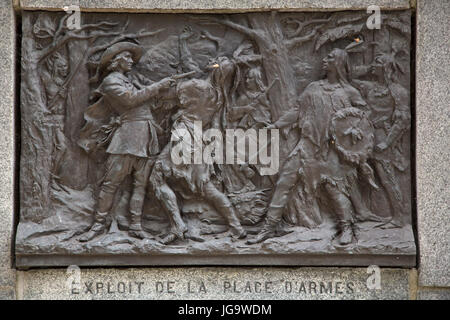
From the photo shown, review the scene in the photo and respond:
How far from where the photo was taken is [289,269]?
616cm

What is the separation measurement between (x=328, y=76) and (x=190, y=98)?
1225 mm

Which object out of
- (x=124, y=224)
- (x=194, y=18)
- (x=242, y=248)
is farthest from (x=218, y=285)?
(x=194, y=18)

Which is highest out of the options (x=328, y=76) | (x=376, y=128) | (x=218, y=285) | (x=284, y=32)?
(x=284, y=32)

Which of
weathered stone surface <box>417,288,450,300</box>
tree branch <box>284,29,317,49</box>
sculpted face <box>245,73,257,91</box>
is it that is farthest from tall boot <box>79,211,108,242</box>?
weathered stone surface <box>417,288,450,300</box>

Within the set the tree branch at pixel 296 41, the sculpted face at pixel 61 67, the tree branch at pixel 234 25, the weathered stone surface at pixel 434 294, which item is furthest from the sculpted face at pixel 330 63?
the sculpted face at pixel 61 67

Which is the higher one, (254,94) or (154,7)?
(154,7)

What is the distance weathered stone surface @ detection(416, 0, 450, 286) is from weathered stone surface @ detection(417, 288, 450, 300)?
0.24 ft

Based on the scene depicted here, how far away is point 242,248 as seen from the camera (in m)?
6.08

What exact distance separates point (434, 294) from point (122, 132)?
10.0ft

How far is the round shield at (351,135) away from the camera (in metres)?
6.11

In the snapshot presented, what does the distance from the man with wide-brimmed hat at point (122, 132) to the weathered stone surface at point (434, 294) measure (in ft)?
8.12

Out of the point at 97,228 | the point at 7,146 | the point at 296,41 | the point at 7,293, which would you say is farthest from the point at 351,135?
the point at 7,293

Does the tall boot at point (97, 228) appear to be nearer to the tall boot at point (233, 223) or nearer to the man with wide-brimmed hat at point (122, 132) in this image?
the man with wide-brimmed hat at point (122, 132)

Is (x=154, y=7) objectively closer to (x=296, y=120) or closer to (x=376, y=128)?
(x=296, y=120)
